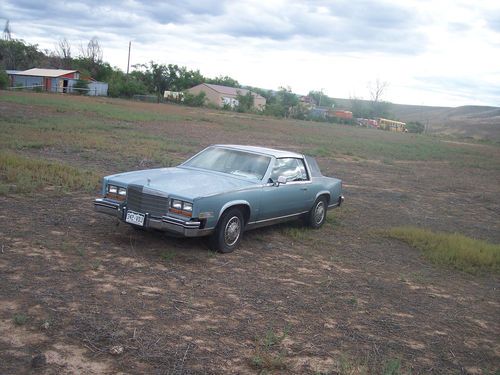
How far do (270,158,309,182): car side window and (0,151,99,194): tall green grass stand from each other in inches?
156

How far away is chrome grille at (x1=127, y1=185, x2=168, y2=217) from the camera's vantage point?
21.2 feet

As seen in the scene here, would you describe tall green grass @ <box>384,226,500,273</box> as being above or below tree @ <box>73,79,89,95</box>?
below

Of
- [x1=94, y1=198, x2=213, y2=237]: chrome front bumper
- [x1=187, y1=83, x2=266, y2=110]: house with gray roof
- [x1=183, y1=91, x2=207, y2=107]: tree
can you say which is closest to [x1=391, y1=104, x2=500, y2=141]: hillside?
[x1=187, y1=83, x2=266, y2=110]: house with gray roof

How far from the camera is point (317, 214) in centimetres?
923

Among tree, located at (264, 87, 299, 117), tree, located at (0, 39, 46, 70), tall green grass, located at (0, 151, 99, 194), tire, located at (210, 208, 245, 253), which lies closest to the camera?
tire, located at (210, 208, 245, 253)

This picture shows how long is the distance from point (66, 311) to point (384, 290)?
3680 millimetres

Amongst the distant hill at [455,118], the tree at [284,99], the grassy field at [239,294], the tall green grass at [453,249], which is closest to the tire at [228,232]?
the grassy field at [239,294]

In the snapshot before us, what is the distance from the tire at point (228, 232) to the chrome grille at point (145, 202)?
771 millimetres

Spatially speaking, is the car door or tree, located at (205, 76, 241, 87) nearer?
the car door

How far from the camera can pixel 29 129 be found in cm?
1977

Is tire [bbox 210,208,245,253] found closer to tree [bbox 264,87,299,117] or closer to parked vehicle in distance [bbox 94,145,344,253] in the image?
parked vehicle in distance [bbox 94,145,344,253]

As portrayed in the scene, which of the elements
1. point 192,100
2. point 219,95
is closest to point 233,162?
point 192,100

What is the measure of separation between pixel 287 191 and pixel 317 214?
4.41ft

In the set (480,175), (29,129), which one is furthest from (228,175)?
(480,175)
